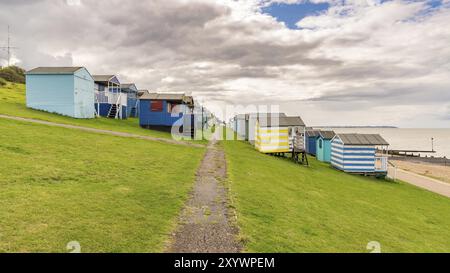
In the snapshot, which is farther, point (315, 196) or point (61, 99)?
point (61, 99)

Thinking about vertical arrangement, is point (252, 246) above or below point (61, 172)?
below

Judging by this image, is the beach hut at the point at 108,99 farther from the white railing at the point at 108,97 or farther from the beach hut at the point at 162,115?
the beach hut at the point at 162,115

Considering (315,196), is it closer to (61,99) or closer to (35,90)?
(61,99)

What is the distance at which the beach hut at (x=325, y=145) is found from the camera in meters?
40.2

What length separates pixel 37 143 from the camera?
55.5 ft

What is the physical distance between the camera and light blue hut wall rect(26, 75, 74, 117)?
1394 inches

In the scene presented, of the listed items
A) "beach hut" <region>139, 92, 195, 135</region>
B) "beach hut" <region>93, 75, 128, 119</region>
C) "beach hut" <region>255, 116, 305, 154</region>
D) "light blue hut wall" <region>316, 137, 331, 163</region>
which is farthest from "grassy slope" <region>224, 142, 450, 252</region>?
"beach hut" <region>93, 75, 128, 119</region>

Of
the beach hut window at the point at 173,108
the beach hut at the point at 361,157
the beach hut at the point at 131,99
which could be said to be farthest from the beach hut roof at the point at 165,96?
the beach hut at the point at 361,157

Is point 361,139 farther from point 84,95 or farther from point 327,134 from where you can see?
point 84,95

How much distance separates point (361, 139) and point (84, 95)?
118 ft

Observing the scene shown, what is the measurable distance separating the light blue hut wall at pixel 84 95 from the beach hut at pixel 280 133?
2377cm

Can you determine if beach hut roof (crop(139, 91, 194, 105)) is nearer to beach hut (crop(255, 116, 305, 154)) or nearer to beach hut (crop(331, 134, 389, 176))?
beach hut (crop(255, 116, 305, 154))
